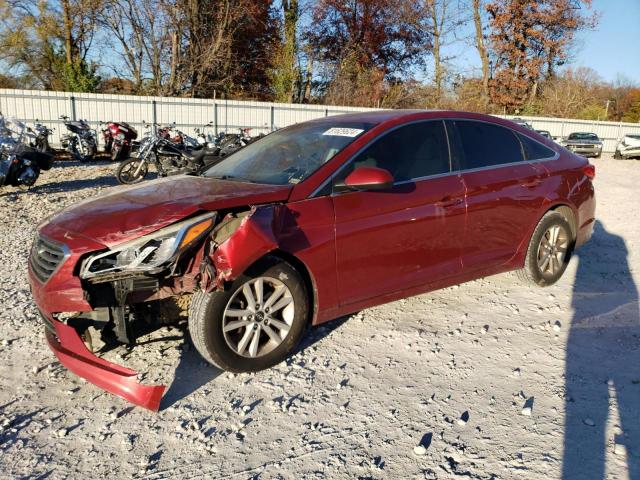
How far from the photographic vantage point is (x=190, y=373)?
11.0 feet

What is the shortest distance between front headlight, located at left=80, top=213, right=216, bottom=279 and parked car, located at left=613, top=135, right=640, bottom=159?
89.6 ft

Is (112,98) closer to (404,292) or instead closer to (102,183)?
(102,183)

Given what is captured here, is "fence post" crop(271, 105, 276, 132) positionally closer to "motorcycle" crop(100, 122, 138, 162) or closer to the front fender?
"motorcycle" crop(100, 122, 138, 162)

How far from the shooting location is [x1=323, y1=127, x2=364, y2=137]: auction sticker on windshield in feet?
12.8

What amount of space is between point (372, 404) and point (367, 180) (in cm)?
143

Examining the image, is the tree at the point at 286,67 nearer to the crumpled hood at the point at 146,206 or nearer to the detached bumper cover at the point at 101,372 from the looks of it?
the crumpled hood at the point at 146,206

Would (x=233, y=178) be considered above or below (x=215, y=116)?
below

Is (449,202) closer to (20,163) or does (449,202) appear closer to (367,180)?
(367,180)

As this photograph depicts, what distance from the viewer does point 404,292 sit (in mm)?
3943

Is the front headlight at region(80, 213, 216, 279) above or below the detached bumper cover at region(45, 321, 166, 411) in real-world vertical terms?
above

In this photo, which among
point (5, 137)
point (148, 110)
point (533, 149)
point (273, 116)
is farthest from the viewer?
point (273, 116)

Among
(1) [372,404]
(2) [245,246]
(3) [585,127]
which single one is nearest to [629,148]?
(3) [585,127]

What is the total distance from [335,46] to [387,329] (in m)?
30.3

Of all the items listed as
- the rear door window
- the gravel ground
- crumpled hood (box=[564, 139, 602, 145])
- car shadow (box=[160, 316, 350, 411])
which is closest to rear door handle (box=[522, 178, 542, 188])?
the rear door window
